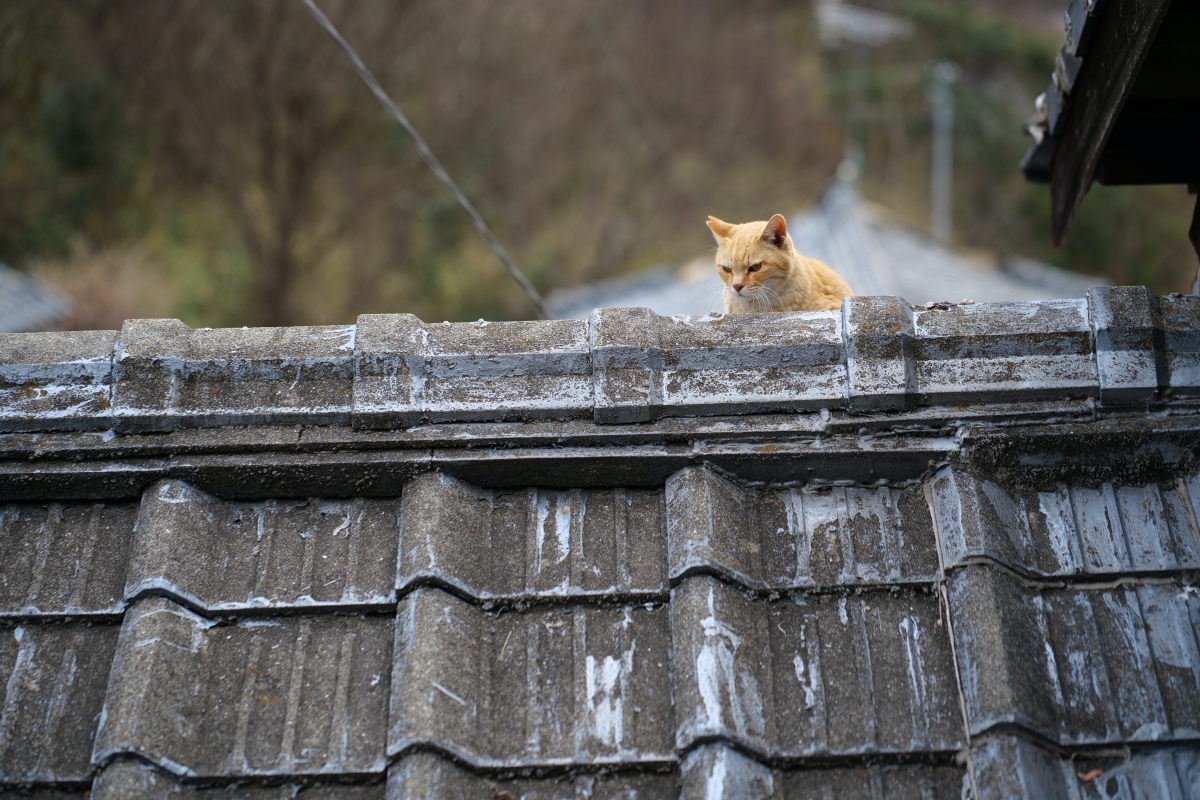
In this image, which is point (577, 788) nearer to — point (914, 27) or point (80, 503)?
point (80, 503)

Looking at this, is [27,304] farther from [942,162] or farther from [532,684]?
[942,162]

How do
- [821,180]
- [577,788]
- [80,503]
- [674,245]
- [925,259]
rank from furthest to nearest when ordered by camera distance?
[821,180] → [674,245] → [925,259] → [80,503] → [577,788]

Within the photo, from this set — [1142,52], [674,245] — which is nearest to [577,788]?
[1142,52]

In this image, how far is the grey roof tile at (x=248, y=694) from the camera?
1.68m

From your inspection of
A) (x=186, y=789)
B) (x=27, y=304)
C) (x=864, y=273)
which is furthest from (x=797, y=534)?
(x=27, y=304)

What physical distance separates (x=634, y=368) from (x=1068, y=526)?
1030mm

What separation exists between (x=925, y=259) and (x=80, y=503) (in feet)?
36.4

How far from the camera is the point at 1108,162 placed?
A: 9.09 feet

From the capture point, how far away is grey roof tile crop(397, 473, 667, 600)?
186 centimetres

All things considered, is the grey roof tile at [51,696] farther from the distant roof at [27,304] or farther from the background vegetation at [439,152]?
the background vegetation at [439,152]

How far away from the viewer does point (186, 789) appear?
1665 mm

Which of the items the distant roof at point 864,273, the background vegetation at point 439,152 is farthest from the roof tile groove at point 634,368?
the background vegetation at point 439,152

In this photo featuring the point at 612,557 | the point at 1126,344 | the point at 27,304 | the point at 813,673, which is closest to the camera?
the point at 813,673

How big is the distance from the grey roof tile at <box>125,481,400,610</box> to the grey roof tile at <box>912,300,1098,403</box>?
1.29m
